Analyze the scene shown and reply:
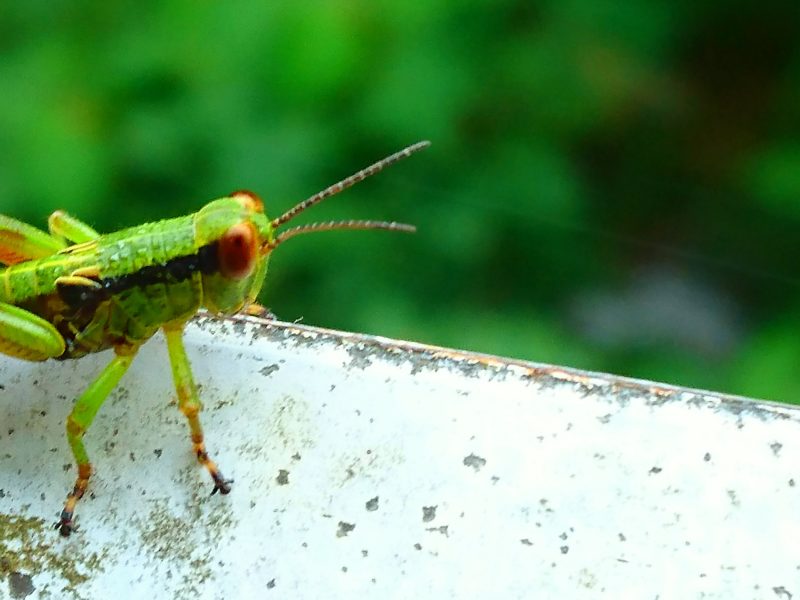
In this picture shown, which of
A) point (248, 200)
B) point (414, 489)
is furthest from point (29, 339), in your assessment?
point (414, 489)

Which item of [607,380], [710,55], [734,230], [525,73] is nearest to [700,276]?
[734,230]

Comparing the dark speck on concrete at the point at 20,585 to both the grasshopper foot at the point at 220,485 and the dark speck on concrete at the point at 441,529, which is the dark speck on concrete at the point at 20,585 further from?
the dark speck on concrete at the point at 441,529

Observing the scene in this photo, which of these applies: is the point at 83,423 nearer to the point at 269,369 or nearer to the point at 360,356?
the point at 269,369

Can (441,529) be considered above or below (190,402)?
below

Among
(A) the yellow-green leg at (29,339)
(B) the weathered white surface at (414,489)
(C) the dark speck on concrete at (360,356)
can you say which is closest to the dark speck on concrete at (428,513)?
(B) the weathered white surface at (414,489)

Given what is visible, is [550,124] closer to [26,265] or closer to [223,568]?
[26,265]

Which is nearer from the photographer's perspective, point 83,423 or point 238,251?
point 83,423
